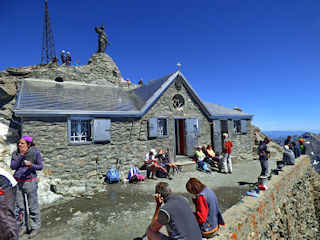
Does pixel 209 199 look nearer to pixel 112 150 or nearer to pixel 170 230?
pixel 170 230

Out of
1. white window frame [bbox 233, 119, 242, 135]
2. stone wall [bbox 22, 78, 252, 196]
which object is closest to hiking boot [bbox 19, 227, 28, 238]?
stone wall [bbox 22, 78, 252, 196]

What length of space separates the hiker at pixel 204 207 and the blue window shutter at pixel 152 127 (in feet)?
21.7

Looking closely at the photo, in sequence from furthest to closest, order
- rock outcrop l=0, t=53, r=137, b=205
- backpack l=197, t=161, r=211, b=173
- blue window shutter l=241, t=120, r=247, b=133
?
blue window shutter l=241, t=120, r=247, b=133, backpack l=197, t=161, r=211, b=173, rock outcrop l=0, t=53, r=137, b=205

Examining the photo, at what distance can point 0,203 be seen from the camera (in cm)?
211

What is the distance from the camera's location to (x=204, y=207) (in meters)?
2.68

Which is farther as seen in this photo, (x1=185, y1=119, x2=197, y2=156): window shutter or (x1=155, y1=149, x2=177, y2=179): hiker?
(x1=185, y1=119, x2=197, y2=156): window shutter

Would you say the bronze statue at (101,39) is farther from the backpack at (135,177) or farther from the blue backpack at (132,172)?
the backpack at (135,177)

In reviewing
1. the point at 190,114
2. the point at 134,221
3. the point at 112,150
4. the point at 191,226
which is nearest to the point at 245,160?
the point at 190,114

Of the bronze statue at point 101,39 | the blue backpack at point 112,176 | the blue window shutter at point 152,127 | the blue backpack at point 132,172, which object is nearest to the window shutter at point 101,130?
the blue backpack at point 112,176

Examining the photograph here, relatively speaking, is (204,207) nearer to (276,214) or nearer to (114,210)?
(114,210)

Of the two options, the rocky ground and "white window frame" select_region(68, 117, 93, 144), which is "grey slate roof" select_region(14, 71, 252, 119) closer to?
"white window frame" select_region(68, 117, 93, 144)

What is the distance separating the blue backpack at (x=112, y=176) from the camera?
24.8 ft

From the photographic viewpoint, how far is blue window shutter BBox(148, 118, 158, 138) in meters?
9.34

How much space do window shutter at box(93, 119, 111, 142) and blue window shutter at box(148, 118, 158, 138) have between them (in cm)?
224
